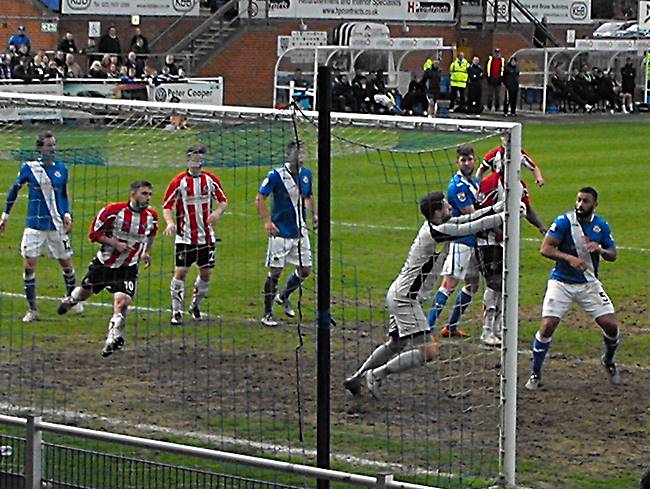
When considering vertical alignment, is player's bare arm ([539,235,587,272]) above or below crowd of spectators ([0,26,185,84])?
below

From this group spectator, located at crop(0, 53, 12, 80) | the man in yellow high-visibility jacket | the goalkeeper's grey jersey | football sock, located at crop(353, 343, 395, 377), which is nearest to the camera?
the goalkeeper's grey jersey

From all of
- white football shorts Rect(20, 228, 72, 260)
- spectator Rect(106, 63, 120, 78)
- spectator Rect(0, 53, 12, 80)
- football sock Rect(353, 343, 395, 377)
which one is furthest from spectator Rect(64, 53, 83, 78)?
football sock Rect(353, 343, 395, 377)

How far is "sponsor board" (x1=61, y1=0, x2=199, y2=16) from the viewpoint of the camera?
47156 millimetres

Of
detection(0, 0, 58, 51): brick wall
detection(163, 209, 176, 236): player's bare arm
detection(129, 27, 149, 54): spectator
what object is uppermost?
detection(0, 0, 58, 51): brick wall

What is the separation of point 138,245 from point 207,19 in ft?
118

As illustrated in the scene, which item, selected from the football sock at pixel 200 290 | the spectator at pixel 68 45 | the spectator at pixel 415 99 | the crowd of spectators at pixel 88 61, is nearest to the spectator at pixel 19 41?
the crowd of spectators at pixel 88 61

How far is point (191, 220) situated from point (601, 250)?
4511mm

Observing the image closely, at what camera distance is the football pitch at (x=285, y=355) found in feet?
40.2

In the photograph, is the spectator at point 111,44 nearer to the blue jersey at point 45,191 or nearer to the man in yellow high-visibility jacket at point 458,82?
the man in yellow high-visibility jacket at point 458,82

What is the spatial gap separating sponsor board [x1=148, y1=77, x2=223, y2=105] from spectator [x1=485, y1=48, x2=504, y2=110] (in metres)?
8.49

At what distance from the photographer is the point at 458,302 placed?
1481 cm

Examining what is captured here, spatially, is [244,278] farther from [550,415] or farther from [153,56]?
[153,56]

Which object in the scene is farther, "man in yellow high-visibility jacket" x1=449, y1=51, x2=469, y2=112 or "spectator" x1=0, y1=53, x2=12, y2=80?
"man in yellow high-visibility jacket" x1=449, y1=51, x2=469, y2=112

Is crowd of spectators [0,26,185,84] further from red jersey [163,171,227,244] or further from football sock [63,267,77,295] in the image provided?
red jersey [163,171,227,244]
